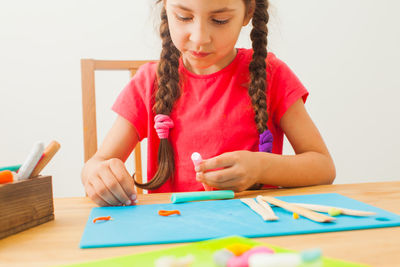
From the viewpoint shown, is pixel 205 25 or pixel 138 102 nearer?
pixel 205 25

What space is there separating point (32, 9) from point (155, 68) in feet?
3.32

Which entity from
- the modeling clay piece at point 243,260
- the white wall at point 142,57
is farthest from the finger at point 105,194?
the white wall at point 142,57

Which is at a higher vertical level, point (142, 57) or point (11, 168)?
point (142, 57)

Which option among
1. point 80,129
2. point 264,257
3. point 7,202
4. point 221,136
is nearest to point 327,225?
point 264,257

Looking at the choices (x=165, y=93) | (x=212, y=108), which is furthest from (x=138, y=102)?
(x=212, y=108)

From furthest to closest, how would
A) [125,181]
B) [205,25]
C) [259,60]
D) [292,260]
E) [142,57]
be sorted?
1. [142,57]
2. [259,60]
3. [205,25]
4. [125,181]
5. [292,260]

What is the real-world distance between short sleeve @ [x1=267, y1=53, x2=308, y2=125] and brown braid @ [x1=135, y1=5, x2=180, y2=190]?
218mm

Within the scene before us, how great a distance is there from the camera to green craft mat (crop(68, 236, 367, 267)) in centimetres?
31

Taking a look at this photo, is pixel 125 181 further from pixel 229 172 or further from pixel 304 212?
pixel 304 212

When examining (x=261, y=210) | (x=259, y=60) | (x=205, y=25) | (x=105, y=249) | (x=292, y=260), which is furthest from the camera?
(x=259, y=60)

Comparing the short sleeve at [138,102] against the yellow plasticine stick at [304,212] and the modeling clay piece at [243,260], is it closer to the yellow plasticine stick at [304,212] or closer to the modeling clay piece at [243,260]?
the yellow plasticine stick at [304,212]

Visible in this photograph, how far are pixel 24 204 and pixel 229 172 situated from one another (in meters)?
0.30

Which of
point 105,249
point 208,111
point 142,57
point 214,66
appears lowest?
point 105,249

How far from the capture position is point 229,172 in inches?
24.7
